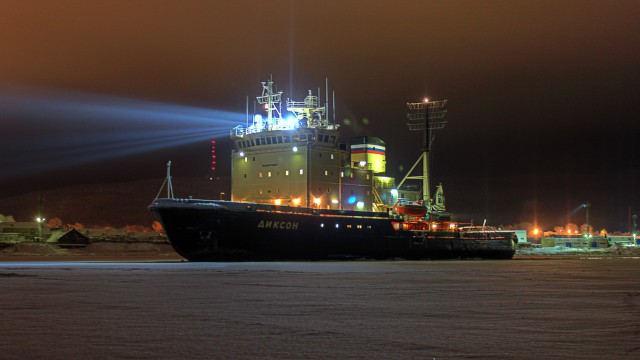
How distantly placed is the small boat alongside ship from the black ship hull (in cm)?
6

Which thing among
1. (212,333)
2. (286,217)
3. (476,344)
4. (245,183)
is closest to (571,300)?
(476,344)

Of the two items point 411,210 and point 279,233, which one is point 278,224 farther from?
point 411,210

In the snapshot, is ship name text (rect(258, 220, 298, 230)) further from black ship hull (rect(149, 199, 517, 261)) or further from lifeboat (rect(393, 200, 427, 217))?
lifeboat (rect(393, 200, 427, 217))

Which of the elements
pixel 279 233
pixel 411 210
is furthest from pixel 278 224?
pixel 411 210

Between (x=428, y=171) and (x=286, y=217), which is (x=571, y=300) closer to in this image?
(x=286, y=217)

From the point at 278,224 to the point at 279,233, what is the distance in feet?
1.86

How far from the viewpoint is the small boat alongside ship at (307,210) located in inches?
1467

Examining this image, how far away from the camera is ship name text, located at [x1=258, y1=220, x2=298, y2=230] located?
126 ft

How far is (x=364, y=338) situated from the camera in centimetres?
845

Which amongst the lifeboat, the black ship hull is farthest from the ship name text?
the lifeboat

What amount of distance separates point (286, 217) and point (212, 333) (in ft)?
101

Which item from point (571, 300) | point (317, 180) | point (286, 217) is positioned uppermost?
point (317, 180)

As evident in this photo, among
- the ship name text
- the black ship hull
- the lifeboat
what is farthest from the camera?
the lifeboat

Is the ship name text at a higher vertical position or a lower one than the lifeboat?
lower
